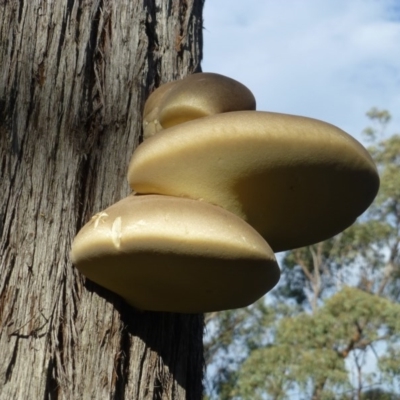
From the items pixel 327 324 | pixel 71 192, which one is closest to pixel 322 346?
pixel 327 324

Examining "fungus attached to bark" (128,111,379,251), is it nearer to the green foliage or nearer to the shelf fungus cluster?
the shelf fungus cluster

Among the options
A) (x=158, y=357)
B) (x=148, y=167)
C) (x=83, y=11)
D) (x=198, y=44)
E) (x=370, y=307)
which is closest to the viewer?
(x=148, y=167)

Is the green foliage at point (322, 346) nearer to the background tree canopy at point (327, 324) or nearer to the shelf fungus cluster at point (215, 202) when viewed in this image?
the background tree canopy at point (327, 324)

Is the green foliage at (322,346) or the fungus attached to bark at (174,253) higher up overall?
the green foliage at (322,346)

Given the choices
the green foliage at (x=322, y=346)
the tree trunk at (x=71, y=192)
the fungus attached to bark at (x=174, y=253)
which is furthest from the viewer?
the green foliage at (x=322, y=346)

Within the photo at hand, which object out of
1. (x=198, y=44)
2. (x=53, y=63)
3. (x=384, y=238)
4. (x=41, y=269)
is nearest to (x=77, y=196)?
(x=41, y=269)

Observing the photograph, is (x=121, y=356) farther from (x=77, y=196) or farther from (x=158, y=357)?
(x=77, y=196)

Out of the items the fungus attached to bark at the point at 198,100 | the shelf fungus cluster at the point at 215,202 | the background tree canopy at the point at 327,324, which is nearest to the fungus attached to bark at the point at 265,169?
the shelf fungus cluster at the point at 215,202
